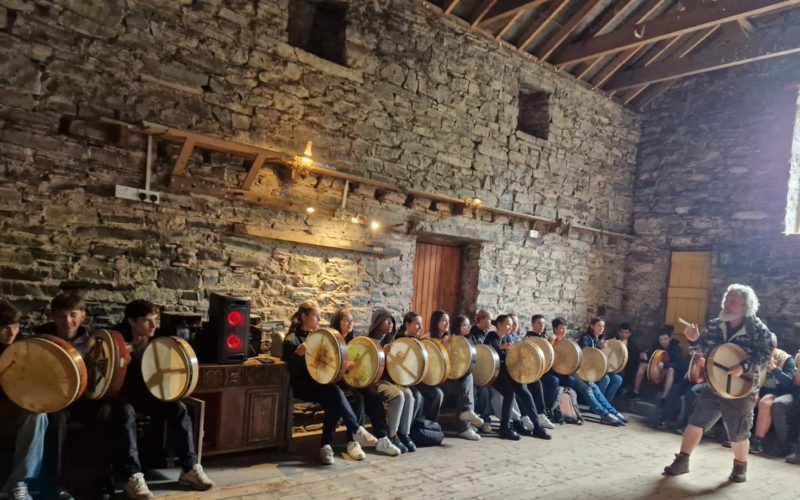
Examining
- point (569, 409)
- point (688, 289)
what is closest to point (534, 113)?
point (688, 289)

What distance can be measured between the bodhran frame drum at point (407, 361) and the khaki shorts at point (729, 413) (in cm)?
233

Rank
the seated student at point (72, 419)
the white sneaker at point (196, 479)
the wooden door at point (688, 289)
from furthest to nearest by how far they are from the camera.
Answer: the wooden door at point (688, 289)
the white sneaker at point (196, 479)
the seated student at point (72, 419)

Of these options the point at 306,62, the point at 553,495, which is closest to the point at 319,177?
the point at 306,62

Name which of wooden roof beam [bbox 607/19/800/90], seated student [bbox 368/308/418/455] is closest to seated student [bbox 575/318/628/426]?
seated student [bbox 368/308/418/455]

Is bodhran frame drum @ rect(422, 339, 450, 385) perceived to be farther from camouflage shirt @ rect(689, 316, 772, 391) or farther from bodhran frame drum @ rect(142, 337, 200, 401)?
camouflage shirt @ rect(689, 316, 772, 391)

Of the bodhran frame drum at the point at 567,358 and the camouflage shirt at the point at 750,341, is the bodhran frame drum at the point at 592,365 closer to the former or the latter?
the bodhran frame drum at the point at 567,358

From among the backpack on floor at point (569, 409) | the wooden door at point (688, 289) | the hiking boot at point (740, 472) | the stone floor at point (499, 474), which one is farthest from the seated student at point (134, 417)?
the wooden door at point (688, 289)

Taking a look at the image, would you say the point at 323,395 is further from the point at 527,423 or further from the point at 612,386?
the point at 612,386

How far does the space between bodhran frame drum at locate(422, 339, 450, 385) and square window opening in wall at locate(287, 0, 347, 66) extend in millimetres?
3212

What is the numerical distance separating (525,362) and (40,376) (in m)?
4.08

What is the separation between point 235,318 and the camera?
13.5ft

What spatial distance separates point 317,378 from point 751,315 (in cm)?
360

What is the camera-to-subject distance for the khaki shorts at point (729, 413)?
4.34 m

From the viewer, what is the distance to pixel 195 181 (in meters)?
4.86
